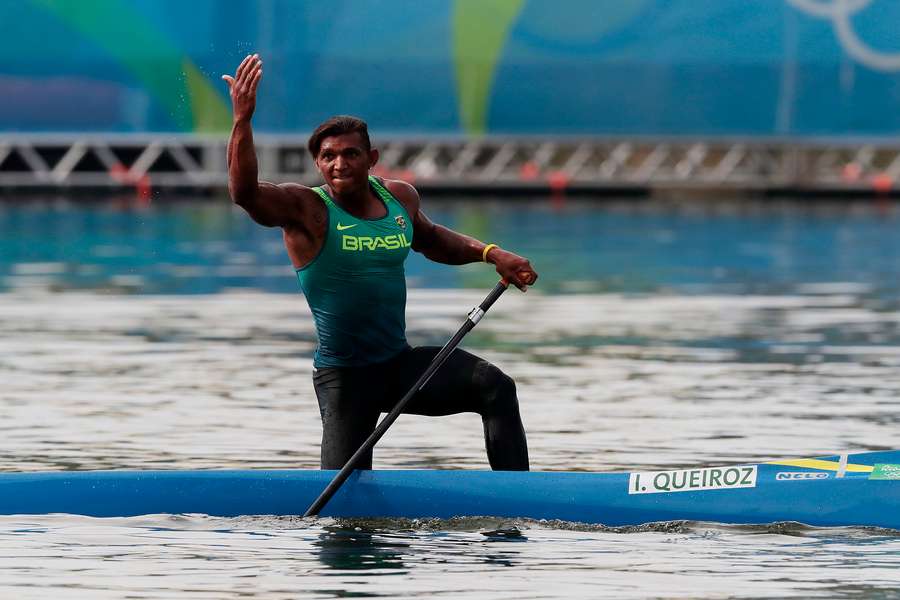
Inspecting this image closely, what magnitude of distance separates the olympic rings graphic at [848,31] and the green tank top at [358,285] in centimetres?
3796

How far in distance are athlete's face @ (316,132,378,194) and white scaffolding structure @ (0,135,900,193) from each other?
35920mm

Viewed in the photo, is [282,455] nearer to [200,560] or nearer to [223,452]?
[223,452]

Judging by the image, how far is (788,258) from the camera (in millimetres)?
29531

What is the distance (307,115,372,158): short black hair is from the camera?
978 centimetres

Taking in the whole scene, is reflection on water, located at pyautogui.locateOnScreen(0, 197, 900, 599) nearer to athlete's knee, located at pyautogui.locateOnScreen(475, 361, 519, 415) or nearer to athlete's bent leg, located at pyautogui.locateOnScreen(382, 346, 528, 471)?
athlete's bent leg, located at pyautogui.locateOnScreen(382, 346, 528, 471)

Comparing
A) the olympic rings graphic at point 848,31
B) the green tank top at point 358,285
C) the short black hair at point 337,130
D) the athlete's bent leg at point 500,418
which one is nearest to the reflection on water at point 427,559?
the athlete's bent leg at point 500,418

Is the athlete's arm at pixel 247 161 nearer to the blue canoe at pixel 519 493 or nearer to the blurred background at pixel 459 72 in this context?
the blue canoe at pixel 519 493

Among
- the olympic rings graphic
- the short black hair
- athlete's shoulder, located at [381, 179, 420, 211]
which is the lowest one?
athlete's shoulder, located at [381, 179, 420, 211]

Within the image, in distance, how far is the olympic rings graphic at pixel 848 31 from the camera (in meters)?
46.7

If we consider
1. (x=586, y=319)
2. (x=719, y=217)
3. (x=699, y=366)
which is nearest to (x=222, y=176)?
(x=719, y=217)

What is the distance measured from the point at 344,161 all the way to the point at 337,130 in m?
0.14

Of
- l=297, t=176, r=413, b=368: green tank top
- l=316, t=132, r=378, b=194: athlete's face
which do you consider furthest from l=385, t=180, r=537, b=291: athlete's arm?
l=316, t=132, r=378, b=194: athlete's face

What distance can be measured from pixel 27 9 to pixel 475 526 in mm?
38557

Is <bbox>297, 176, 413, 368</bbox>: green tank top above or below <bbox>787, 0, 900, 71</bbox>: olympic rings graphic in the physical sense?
below
